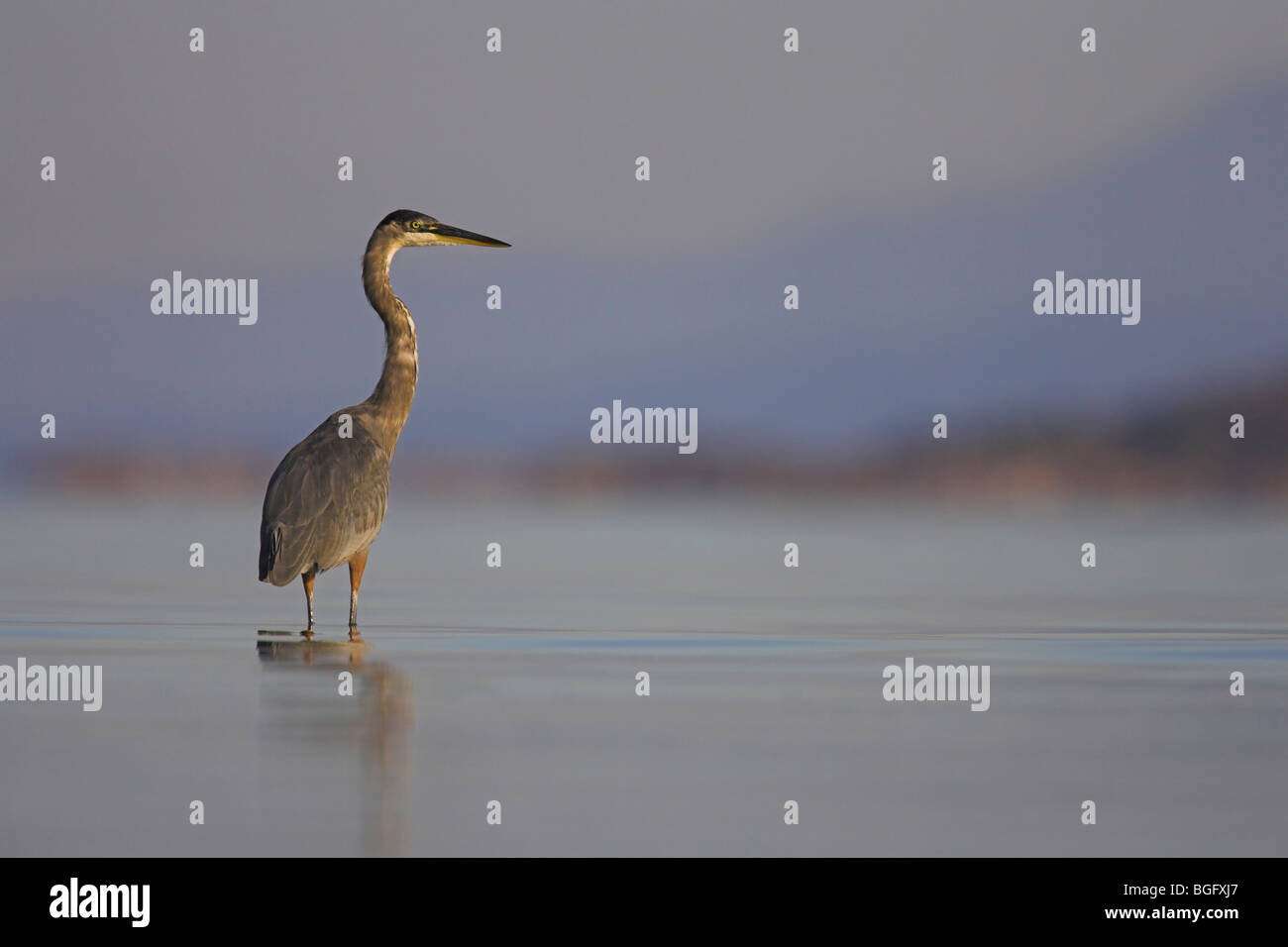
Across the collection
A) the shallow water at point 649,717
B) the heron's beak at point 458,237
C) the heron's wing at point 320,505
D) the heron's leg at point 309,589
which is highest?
the heron's beak at point 458,237

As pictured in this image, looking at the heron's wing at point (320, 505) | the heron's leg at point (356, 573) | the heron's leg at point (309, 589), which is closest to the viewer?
the heron's wing at point (320, 505)

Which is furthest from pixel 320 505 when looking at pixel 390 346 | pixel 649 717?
pixel 649 717

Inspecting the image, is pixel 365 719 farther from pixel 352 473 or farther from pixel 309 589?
pixel 352 473

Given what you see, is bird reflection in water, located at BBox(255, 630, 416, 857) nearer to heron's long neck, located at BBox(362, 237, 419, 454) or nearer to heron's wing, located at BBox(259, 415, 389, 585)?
heron's wing, located at BBox(259, 415, 389, 585)

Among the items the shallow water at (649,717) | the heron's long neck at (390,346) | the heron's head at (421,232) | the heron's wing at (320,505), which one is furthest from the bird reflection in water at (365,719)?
the heron's head at (421,232)

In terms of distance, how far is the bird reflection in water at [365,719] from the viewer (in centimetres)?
700

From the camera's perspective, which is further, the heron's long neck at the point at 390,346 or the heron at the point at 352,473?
the heron's long neck at the point at 390,346

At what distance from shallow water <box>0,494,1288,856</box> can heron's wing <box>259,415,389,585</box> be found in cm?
52

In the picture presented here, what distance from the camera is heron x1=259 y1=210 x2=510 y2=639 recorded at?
39.9 feet

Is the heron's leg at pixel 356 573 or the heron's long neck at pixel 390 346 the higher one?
the heron's long neck at pixel 390 346

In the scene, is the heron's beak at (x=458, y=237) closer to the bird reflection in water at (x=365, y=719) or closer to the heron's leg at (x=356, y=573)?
the heron's leg at (x=356, y=573)

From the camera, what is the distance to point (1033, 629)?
1301 cm

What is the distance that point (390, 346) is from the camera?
14000 mm
